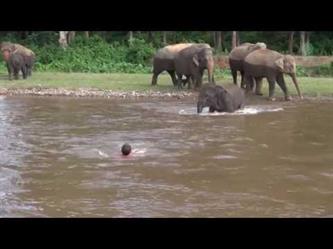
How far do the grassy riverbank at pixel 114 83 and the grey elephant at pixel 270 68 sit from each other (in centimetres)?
89

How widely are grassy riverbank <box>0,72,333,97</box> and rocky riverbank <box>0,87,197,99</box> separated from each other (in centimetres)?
20

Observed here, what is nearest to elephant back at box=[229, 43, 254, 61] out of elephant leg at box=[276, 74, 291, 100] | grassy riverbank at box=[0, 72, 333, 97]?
grassy riverbank at box=[0, 72, 333, 97]

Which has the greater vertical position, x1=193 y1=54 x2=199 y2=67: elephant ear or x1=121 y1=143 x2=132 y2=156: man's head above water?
x1=193 y1=54 x2=199 y2=67: elephant ear

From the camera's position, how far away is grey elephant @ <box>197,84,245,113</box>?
16578mm

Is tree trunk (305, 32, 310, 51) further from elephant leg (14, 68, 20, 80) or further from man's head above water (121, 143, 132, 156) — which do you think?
man's head above water (121, 143, 132, 156)

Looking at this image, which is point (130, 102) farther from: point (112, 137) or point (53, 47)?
point (53, 47)

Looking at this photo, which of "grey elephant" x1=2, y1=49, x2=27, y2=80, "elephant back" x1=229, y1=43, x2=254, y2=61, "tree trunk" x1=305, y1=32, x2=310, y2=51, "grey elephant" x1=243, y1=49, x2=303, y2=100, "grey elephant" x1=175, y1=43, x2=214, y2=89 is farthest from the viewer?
"tree trunk" x1=305, y1=32, x2=310, y2=51

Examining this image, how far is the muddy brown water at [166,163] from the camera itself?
7.18 meters

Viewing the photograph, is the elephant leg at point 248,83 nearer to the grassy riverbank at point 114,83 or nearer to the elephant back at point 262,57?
the grassy riverbank at point 114,83

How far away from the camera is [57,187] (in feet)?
26.9

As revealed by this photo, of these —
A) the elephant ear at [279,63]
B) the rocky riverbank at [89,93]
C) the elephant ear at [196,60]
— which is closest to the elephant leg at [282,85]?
the elephant ear at [279,63]

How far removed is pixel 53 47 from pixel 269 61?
16.2 m
